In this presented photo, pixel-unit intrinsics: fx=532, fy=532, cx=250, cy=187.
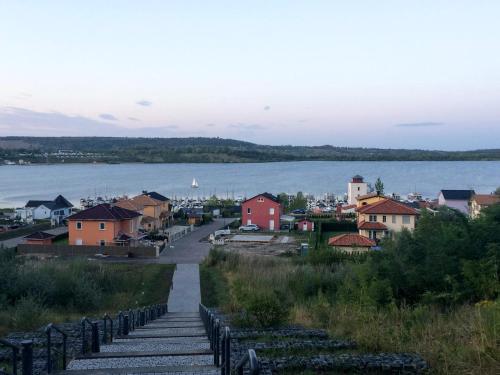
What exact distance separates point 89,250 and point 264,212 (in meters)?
17.4

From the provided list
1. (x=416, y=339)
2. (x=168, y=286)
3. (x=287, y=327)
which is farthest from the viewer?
(x=168, y=286)

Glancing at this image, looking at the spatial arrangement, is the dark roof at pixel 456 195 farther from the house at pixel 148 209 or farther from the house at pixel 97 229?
the house at pixel 97 229

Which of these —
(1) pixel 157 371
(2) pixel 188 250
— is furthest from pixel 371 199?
(1) pixel 157 371

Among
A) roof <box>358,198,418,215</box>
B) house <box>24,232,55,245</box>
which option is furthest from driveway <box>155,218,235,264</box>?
roof <box>358,198,418,215</box>

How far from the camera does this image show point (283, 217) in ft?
176

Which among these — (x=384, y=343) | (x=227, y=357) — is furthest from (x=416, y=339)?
(x=227, y=357)

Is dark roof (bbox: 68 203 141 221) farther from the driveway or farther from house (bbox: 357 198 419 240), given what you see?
house (bbox: 357 198 419 240)

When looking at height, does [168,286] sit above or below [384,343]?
below

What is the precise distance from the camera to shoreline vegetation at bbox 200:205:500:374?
5777 millimetres

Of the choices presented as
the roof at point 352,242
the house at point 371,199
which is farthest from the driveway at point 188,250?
the house at point 371,199

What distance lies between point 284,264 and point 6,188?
335ft

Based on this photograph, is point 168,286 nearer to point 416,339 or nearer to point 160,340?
point 160,340

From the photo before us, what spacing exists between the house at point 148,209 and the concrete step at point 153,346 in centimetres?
3769

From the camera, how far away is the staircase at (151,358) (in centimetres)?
523
